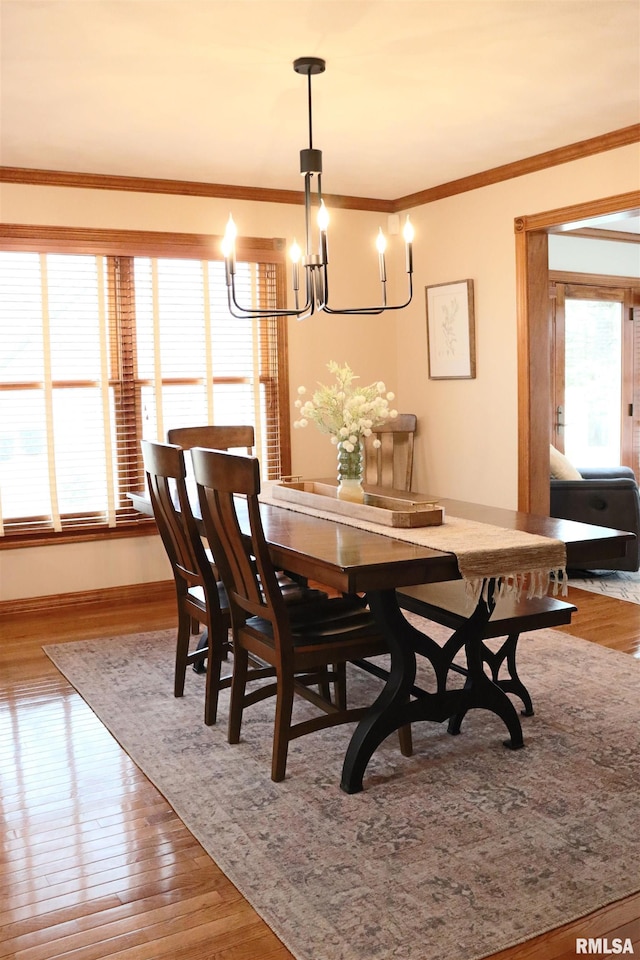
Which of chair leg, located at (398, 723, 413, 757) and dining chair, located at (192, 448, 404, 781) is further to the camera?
chair leg, located at (398, 723, 413, 757)

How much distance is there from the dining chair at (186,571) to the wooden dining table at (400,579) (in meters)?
0.33

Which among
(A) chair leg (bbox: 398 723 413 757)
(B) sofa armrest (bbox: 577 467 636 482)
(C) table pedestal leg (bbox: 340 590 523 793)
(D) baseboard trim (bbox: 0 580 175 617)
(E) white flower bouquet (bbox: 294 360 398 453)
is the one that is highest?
(E) white flower bouquet (bbox: 294 360 398 453)

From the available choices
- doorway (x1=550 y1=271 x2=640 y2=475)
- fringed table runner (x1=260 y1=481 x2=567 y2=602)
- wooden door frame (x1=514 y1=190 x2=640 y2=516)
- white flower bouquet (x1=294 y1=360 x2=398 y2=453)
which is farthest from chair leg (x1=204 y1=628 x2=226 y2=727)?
doorway (x1=550 y1=271 x2=640 y2=475)

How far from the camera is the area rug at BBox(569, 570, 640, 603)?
543 cm

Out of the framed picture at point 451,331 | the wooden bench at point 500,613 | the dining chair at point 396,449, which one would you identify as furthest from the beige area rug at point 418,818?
the framed picture at point 451,331

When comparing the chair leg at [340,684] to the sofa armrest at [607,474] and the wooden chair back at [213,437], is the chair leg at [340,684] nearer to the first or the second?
the wooden chair back at [213,437]

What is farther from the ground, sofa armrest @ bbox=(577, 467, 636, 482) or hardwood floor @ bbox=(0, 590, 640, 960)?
sofa armrest @ bbox=(577, 467, 636, 482)

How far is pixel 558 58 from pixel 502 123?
863 mm

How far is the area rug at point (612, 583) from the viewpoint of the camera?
543 cm

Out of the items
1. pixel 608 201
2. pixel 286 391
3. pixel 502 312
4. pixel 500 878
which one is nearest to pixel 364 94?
pixel 608 201

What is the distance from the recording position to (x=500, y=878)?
2.33 m

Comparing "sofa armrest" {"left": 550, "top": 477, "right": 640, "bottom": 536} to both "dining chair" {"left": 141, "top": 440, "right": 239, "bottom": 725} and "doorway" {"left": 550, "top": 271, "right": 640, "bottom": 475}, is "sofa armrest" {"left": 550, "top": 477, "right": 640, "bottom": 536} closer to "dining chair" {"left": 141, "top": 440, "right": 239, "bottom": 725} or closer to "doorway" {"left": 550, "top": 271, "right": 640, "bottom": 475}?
"doorway" {"left": 550, "top": 271, "right": 640, "bottom": 475}

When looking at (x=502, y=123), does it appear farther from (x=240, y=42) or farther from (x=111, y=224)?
(x=111, y=224)

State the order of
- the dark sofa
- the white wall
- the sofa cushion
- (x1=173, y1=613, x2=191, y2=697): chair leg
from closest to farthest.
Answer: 1. (x1=173, y1=613, x2=191, y2=697): chair leg
2. the white wall
3. the dark sofa
4. the sofa cushion
